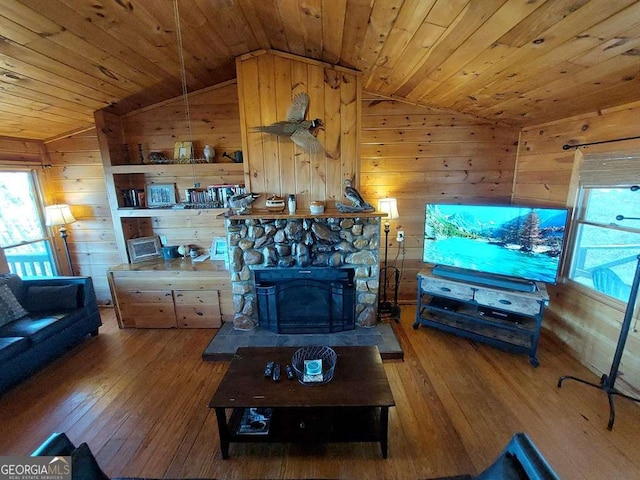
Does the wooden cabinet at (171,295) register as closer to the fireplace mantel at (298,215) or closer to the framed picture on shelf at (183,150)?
the fireplace mantel at (298,215)

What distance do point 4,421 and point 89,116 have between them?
2989mm

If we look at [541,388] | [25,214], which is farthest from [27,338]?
[541,388]

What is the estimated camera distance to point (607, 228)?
8.02 ft

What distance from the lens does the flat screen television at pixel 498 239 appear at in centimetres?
261

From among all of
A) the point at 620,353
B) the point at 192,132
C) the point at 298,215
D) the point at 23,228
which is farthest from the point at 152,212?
the point at 620,353

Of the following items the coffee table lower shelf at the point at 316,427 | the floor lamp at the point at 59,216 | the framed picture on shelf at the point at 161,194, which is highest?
the framed picture on shelf at the point at 161,194

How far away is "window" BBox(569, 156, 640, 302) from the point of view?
2.27 metres

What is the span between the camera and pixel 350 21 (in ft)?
6.50

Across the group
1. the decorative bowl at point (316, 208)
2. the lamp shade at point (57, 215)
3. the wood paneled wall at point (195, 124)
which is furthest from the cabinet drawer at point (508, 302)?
the lamp shade at point (57, 215)

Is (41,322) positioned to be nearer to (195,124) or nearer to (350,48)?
(195,124)

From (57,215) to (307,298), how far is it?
3200 millimetres

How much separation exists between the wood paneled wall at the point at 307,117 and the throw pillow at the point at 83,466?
2.38 metres

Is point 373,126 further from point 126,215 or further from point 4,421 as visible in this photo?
point 4,421

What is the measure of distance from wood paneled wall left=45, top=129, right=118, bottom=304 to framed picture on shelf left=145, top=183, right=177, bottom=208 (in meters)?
0.60
